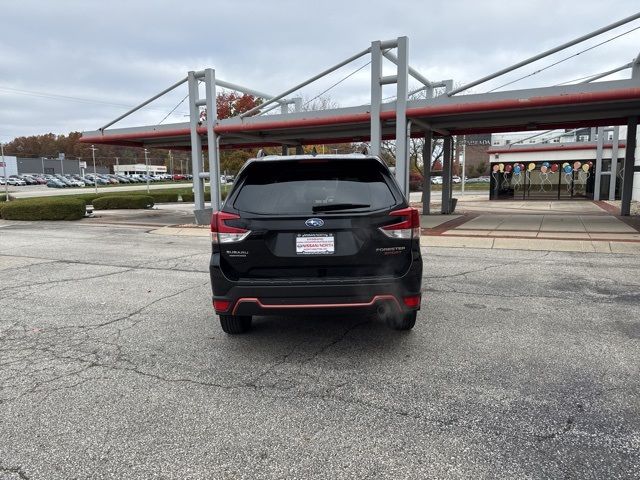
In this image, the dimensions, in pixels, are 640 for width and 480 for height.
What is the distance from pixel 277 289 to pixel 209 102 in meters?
14.1

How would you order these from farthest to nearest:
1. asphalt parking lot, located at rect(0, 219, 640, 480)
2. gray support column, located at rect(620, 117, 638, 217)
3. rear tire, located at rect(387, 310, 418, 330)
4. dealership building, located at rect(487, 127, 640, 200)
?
dealership building, located at rect(487, 127, 640, 200) → gray support column, located at rect(620, 117, 638, 217) → rear tire, located at rect(387, 310, 418, 330) → asphalt parking lot, located at rect(0, 219, 640, 480)

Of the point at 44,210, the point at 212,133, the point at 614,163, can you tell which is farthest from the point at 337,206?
the point at 614,163

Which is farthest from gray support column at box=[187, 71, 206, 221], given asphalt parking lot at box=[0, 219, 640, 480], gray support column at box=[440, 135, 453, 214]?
asphalt parking lot at box=[0, 219, 640, 480]

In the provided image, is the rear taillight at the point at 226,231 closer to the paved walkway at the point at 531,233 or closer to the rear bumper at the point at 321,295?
the rear bumper at the point at 321,295

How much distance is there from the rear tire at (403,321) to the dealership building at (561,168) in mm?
27481

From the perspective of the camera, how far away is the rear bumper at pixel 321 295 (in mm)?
3914

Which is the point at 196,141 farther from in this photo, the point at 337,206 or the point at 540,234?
the point at 337,206

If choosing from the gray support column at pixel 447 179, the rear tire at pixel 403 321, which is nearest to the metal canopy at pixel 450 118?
the gray support column at pixel 447 179

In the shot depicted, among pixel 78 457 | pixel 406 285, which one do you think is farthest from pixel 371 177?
pixel 78 457

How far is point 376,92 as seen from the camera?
46.9ft

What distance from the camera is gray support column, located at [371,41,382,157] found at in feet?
45.8

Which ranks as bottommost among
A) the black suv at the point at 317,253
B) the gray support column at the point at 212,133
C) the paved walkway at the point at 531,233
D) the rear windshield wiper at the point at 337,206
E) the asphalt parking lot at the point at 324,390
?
the asphalt parking lot at the point at 324,390

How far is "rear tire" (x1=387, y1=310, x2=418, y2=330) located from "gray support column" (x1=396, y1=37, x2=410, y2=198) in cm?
939

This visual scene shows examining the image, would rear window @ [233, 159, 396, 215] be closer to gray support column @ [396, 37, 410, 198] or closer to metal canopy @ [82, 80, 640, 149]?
gray support column @ [396, 37, 410, 198]
